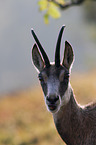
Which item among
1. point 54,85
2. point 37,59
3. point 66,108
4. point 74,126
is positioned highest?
point 37,59

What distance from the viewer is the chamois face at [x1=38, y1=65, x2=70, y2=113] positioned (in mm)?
7168

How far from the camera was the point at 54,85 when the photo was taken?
24.3 feet

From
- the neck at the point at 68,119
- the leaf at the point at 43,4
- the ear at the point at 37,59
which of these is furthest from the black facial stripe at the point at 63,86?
the leaf at the point at 43,4

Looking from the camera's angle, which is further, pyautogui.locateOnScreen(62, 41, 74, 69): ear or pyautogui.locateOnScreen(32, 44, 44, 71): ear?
pyautogui.locateOnScreen(32, 44, 44, 71): ear

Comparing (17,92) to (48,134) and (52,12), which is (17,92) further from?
(52,12)

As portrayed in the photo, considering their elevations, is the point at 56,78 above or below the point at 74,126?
above

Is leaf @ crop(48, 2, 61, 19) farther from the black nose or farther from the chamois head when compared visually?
the black nose

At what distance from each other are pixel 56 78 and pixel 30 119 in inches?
594

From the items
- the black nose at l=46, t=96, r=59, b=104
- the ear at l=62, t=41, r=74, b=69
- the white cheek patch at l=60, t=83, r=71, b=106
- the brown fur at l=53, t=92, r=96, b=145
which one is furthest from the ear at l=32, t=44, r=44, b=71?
the black nose at l=46, t=96, r=59, b=104

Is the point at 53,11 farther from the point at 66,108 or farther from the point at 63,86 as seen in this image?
the point at 66,108

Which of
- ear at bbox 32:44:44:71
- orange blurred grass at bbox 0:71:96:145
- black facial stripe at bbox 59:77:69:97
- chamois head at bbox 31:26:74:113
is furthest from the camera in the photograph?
orange blurred grass at bbox 0:71:96:145

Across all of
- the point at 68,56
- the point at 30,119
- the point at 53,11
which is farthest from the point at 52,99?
the point at 30,119

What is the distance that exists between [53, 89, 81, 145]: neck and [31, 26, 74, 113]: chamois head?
0.62 feet

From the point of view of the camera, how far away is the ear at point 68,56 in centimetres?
802
